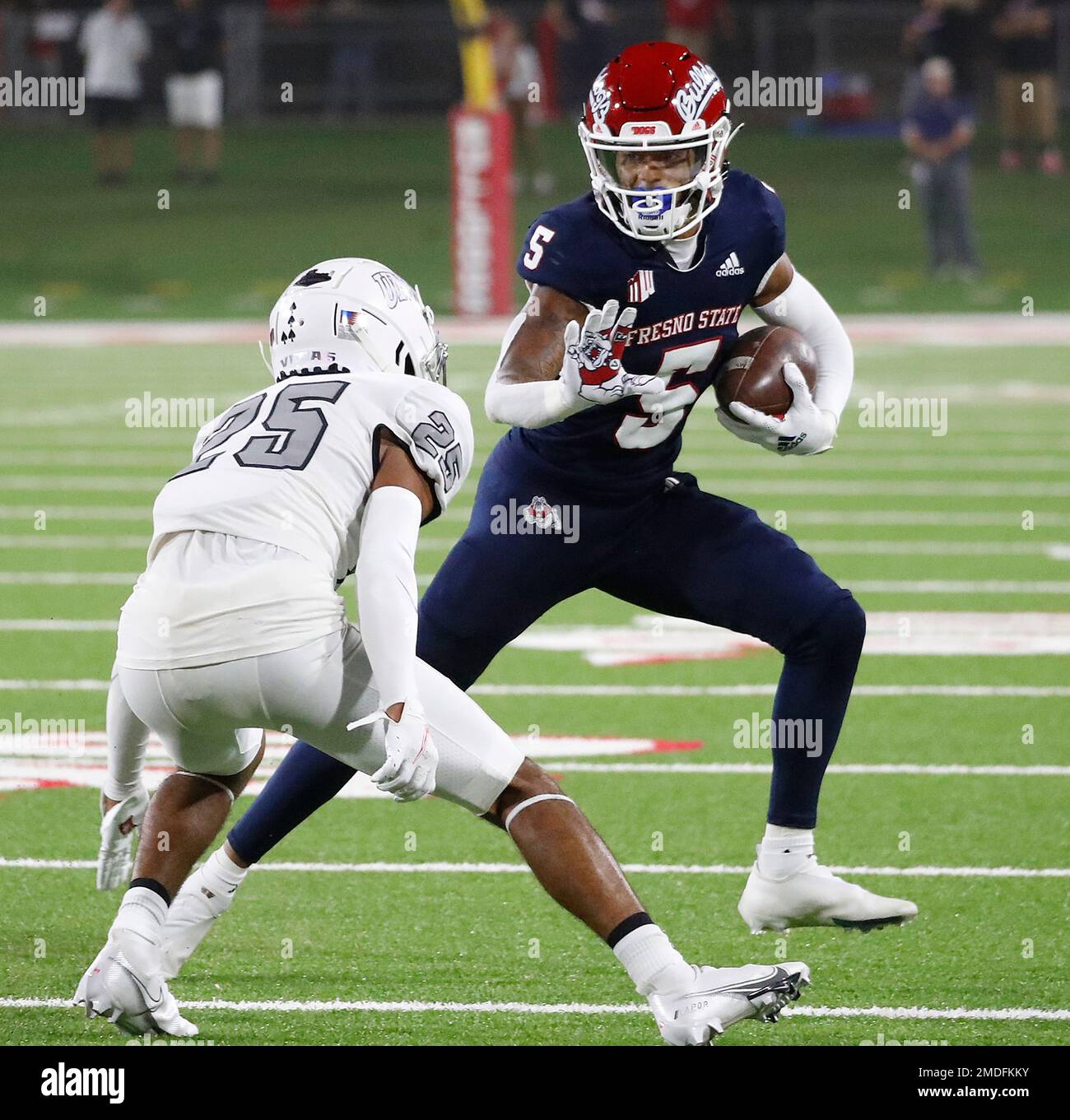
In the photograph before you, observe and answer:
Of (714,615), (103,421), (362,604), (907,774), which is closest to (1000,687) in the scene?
(907,774)

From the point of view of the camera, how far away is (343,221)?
2117 centimetres

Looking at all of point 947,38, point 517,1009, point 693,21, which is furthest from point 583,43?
point 517,1009

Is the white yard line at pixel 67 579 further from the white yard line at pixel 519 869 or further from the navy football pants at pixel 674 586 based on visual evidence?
the navy football pants at pixel 674 586

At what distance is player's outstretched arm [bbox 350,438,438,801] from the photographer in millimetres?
3322

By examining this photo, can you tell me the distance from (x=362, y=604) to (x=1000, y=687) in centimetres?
352

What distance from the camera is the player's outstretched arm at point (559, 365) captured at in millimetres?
3811

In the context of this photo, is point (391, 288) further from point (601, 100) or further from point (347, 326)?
point (601, 100)

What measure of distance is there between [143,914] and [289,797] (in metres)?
0.41

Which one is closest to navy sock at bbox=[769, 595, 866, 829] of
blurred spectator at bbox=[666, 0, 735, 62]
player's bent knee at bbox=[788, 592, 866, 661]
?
player's bent knee at bbox=[788, 592, 866, 661]

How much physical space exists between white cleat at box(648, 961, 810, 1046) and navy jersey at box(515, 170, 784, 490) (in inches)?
44.1

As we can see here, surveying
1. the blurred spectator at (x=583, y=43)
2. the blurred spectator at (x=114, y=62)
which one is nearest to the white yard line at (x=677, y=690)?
the blurred spectator at (x=114, y=62)

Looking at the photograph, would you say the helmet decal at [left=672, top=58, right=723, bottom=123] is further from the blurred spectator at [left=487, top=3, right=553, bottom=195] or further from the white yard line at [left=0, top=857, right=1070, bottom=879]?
the blurred spectator at [left=487, top=3, right=553, bottom=195]

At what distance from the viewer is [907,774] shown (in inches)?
220

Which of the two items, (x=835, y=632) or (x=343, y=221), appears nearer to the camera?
(x=835, y=632)
